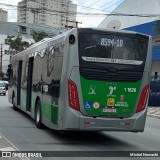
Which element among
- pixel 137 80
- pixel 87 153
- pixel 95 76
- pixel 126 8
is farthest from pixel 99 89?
pixel 126 8

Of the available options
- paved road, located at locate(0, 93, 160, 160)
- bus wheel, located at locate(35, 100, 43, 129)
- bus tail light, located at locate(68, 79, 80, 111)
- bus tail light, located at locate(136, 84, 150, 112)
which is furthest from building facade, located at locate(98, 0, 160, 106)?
bus tail light, located at locate(68, 79, 80, 111)

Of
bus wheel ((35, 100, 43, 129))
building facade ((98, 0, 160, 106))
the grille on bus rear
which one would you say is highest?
building facade ((98, 0, 160, 106))

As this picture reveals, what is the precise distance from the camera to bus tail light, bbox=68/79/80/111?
35.8 ft

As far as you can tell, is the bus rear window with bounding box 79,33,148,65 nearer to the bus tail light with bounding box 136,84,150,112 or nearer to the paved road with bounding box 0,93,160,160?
the bus tail light with bounding box 136,84,150,112

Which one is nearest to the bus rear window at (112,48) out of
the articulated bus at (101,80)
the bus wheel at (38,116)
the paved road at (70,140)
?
the articulated bus at (101,80)

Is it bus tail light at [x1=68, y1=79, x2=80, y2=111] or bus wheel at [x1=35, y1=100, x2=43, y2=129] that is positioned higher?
bus tail light at [x1=68, y1=79, x2=80, y2=111]

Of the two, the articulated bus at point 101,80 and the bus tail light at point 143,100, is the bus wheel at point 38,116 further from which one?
the bus tail light at point 143,100

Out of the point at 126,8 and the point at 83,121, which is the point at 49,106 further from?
the point at 126,8

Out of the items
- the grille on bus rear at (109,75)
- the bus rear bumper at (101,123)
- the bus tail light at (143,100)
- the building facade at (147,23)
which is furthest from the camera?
the building facade at (147,23)

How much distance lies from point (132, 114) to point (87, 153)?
2.16 metres

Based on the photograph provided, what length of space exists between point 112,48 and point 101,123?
2086 millimetres

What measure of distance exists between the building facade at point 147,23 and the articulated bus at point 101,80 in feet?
67.2

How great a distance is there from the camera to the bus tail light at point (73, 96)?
1091cm

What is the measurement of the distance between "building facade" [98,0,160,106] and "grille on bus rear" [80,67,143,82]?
2053cm
